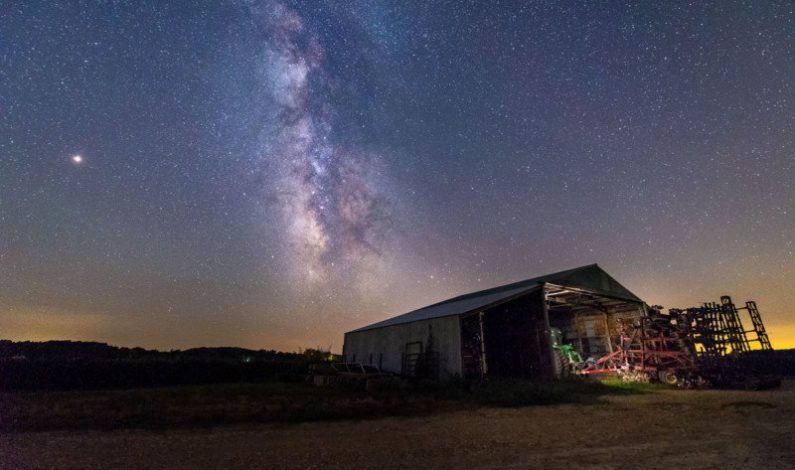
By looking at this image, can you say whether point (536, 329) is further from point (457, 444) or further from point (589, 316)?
point (457, 444)

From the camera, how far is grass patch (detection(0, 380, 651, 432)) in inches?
388

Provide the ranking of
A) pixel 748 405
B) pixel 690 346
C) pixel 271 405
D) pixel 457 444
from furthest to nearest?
pixel 690 346
pixel 271 405
pixel 748 405
pixel 457 444

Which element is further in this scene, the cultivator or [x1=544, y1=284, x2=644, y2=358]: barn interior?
[x1=544, y1=284, x2=644, y2=358]: barn interior

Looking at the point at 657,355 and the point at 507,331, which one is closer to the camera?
the point at 657,355

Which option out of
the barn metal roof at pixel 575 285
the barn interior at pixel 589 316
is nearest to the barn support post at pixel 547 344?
the barn metal roof at pixel 575 285

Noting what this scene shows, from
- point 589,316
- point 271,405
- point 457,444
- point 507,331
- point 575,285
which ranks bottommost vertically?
point 457,444

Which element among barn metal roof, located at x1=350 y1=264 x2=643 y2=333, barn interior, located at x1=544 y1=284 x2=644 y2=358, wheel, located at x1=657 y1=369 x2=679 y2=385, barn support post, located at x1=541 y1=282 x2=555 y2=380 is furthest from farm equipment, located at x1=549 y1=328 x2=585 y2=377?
wheel, located at x1=657 y1=369 x2=679 y2=385

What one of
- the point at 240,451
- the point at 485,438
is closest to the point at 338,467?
the point at 240,451

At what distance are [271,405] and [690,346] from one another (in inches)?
836

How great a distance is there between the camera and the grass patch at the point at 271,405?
986 cm

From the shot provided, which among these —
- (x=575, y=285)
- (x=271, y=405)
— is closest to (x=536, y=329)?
(x=575, y=285)

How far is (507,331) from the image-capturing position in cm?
2591

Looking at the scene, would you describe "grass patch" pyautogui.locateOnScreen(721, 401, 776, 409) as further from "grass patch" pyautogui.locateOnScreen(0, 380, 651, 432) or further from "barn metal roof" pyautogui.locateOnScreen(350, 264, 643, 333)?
"barn metal roof" pyautogui.locateOnScreen(350, 264, 643, 333)

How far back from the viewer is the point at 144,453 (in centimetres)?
668
